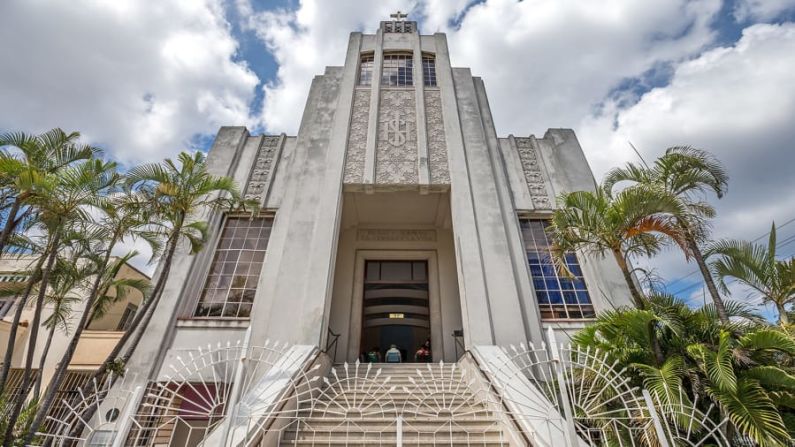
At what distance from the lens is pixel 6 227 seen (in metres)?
5.34

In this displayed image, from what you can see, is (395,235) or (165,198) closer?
(165,198)

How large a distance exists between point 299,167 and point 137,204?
4.30 metres

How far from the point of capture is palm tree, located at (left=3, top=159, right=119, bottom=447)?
5441mm

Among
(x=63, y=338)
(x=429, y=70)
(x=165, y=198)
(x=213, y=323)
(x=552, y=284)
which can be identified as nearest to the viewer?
(x=165, y=198)

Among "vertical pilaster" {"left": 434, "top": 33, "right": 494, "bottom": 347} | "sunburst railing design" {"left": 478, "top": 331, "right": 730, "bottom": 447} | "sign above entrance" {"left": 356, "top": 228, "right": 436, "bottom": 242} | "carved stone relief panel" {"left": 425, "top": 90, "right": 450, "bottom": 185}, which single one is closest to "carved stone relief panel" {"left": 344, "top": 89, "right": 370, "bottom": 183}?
"carved stone relief panel" {"left": 425, "top": 90, "right": 450, "bottom": 185}

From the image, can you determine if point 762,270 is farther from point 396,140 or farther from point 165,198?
point 165,198

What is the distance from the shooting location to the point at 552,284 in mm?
9070

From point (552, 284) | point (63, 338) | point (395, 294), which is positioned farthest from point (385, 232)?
point (63, 338)

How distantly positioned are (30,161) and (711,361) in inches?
412

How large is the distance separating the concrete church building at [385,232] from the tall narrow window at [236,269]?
0.03 metres

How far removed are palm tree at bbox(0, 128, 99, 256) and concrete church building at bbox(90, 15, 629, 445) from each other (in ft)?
10.3

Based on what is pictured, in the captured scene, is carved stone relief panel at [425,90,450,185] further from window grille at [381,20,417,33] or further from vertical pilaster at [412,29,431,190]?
window grille at [381,20,417,33]

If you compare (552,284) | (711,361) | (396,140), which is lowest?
(711,361)

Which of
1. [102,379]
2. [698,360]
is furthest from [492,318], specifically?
[102,379]
